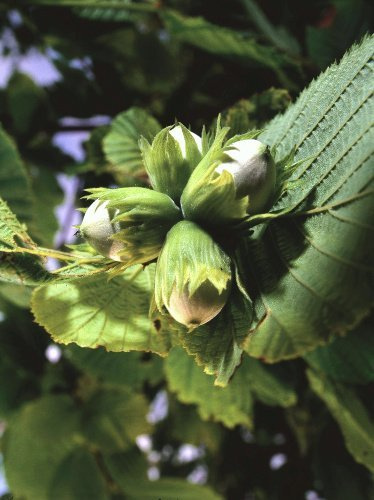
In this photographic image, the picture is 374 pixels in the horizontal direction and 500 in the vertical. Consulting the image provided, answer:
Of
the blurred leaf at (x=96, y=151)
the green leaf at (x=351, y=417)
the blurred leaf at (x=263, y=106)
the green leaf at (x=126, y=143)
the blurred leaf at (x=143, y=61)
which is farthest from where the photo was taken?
the blurred leaf at (x=143, y=61)

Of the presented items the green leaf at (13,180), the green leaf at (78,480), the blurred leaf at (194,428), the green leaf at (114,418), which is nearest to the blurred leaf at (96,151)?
the green leaf at (13,180)

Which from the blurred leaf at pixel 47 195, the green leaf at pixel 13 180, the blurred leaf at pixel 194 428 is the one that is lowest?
the blurred leaf at pixel 194 428

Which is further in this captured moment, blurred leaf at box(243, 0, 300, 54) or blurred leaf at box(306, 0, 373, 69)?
blurred leaf at box(243, 0, 300, 54)

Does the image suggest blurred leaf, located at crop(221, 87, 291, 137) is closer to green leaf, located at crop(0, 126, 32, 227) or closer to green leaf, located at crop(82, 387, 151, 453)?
green leaf, located at crop(0, 126, 32, 227)

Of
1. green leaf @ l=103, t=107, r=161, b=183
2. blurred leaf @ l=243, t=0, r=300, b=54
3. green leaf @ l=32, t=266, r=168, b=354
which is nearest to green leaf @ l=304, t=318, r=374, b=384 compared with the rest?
green leaf @ l=32, t=266, r=168, b=354

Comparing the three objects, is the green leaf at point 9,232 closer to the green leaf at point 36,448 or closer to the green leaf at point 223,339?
the green leaf at point 223,339

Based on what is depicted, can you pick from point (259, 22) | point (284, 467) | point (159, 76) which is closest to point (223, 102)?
point (259, 22)

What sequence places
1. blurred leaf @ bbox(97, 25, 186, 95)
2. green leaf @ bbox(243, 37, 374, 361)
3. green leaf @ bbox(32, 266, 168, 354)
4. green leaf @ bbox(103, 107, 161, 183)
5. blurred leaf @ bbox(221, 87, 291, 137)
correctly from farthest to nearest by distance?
blurred leaf @ bbox(97, 25, 186, 95), green leaf @ bbox(103, 107, 161, 183), blurred leaf @ bbox(221, 87, 291, 137), green leaf @ bbox(32, 266, 168, 354), green leaf @ bbox(243, 37, 374, 361)
